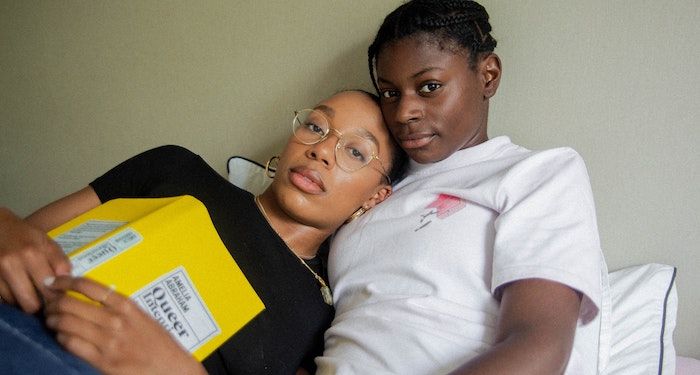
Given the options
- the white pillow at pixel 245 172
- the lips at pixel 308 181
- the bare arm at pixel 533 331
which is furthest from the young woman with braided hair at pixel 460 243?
the white pillow at pixel 245 172

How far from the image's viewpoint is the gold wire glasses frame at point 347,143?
3.70ft

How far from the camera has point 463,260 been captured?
0.91 meters

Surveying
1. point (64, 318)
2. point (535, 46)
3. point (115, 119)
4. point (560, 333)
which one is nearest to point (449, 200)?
point (560, 333)

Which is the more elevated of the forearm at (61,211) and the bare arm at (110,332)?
the forearm at (61,211)

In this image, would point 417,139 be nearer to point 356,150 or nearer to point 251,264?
point 356,150

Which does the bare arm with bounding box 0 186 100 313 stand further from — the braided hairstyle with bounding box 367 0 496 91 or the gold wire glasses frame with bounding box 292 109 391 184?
the braided hairstyle with bounding box 367 0 496 91

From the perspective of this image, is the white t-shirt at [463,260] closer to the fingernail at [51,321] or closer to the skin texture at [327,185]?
the skin texture at [327,185]

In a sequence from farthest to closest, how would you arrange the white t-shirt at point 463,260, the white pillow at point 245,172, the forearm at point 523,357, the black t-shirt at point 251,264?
the white pillow at point 245,172 → the black t-shirt at point 251,264 → the white t-shirt at point 463,260 → the forearm at point 523,357

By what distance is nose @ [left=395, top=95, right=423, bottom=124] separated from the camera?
1.03 m

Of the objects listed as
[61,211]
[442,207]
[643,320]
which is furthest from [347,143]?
[643,320]

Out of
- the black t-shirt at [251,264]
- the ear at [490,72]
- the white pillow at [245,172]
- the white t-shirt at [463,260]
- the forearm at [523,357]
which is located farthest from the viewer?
the white pillow at [245,172]

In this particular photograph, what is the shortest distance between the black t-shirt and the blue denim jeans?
0.33 meters

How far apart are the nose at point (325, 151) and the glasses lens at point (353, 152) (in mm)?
11

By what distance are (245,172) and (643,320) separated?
978 mm
